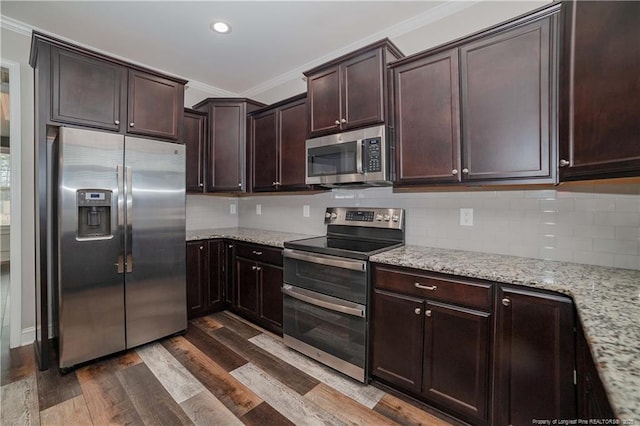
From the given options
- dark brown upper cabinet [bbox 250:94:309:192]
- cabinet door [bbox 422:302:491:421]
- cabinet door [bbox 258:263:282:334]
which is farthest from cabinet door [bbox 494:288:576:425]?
dark brown upper cabinet [bbox 250:94:309:192]

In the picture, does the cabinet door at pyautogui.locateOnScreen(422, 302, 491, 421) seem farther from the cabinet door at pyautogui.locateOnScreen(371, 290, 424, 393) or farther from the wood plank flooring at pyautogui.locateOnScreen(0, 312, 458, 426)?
the wood plank flooring at pyautogui.locateOnScreen(0, 312, 458, 426)

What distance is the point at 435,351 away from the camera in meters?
1.71

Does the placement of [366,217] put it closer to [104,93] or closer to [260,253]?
[260,253]

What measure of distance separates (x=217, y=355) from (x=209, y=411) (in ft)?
2.15

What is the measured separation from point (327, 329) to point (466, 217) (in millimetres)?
1341

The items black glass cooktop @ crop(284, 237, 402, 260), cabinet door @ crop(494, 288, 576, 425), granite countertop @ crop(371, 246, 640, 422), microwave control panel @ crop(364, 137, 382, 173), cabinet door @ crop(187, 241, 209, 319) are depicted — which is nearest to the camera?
granite countertop @ crop(371, 246, 640, 422)

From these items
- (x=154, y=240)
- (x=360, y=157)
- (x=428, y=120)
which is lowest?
(x=154, y=240)

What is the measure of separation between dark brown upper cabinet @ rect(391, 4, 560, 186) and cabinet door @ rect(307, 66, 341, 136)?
0.49 m

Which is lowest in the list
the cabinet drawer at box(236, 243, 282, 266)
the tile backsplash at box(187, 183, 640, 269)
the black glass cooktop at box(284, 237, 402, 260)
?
the cabinet drawer at box(236, 243, 282, 266)

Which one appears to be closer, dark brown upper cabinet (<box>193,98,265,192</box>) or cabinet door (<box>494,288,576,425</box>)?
cabinet door (<box>494,288,576,425</box>)

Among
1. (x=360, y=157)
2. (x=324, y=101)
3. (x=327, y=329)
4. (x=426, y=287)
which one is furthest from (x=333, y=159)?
(x=327, y=329)

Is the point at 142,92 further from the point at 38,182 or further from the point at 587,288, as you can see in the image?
the point at 587,288

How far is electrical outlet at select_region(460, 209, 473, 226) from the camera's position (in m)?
2.13

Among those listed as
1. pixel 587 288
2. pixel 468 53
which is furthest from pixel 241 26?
pixel 587 288
